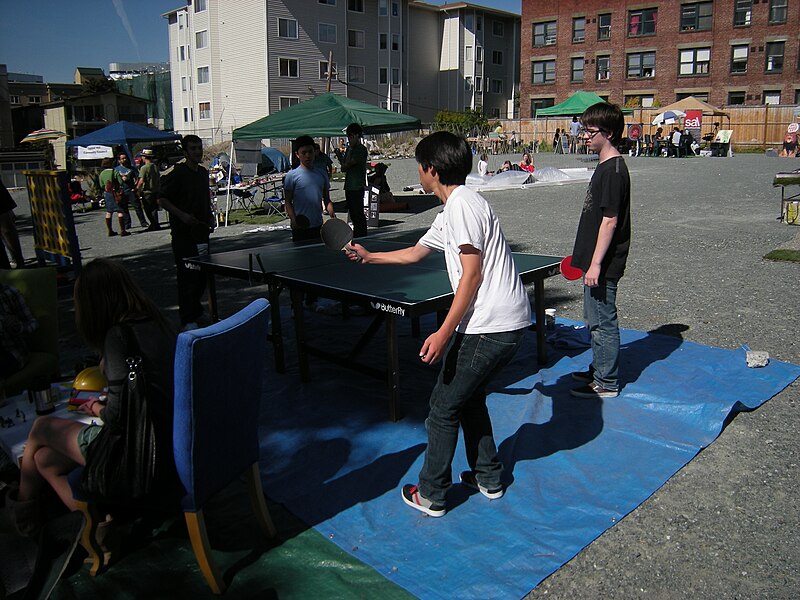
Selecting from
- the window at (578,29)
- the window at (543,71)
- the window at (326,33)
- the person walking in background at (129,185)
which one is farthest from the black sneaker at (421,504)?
the window at (543,71)

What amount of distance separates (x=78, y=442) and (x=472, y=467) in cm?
190


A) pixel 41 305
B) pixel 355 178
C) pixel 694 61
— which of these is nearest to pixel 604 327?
pixel 41 305

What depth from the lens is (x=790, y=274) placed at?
857 cm

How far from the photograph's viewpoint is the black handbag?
2.69 m

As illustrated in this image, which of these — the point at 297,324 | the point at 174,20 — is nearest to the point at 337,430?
the point at 297,324

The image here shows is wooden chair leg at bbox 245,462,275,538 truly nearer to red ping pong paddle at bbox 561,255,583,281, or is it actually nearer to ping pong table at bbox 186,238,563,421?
ping pong table at bbox 186,238,563,421

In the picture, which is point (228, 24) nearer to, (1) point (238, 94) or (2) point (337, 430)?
(1) point (238, 94)

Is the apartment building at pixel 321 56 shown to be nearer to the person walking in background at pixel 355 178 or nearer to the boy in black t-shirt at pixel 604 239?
the person walking in background at pixel 355 178

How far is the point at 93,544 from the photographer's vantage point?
301 cm

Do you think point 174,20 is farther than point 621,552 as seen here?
Yes

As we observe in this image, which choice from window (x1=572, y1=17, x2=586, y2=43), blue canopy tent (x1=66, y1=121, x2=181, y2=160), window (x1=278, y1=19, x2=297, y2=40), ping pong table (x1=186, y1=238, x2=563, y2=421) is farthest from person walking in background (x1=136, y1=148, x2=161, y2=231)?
window (x1=572, y1=17, x2=586, y2=43)

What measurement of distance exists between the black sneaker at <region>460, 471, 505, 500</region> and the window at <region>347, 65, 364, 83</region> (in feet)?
159

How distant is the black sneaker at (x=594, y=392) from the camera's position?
4871mm

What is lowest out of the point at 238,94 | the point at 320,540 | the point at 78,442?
the point at 320,540
